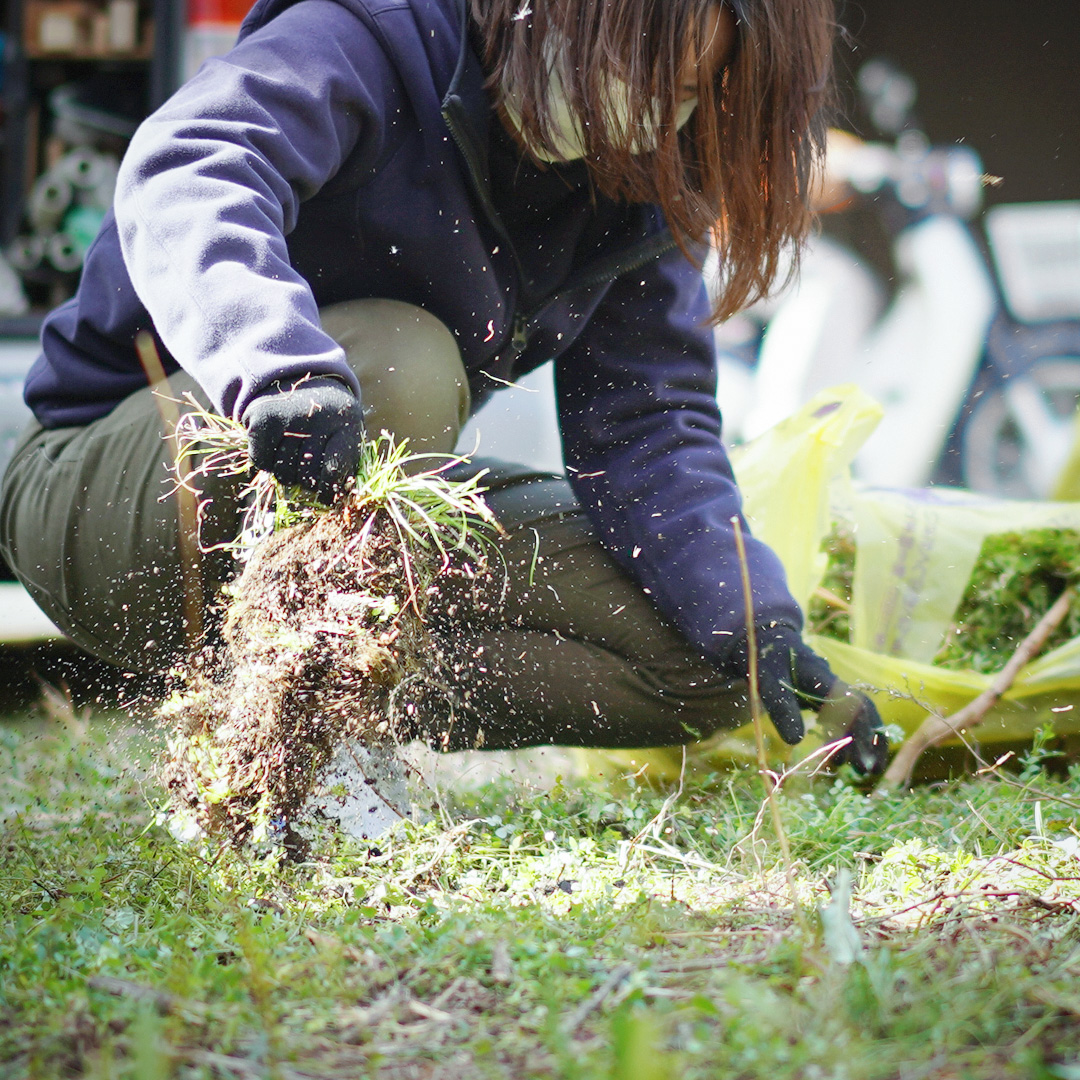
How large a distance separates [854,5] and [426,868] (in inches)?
146

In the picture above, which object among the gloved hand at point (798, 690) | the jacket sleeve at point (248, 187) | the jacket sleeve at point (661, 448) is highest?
the jacket sleeve at point (248, 187)

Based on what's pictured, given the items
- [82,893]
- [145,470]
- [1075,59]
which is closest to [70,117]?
[145,470]

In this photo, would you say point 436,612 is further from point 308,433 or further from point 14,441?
point 14,441

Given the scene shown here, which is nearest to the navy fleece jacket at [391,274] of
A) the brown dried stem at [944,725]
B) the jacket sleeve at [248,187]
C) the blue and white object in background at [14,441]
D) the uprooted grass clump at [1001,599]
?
the jacket sleeve at [248,187]

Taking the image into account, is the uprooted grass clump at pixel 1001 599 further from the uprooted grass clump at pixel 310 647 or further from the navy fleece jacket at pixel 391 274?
the uprooted grass clump at pixel 310 647

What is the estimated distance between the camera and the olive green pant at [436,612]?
1.59m

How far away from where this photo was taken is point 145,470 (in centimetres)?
159

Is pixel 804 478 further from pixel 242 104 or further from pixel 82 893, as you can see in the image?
pixel 82 893

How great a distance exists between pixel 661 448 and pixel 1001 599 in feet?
2.88

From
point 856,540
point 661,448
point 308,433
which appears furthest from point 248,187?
point 856,540

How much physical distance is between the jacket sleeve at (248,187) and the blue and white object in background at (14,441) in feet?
5.23

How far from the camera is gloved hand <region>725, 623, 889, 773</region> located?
64.4 inches

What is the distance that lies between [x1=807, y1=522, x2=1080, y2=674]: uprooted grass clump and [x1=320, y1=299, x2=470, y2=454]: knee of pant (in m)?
0.97

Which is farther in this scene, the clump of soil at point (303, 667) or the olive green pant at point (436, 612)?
the olive green pant at point (436, 612)
